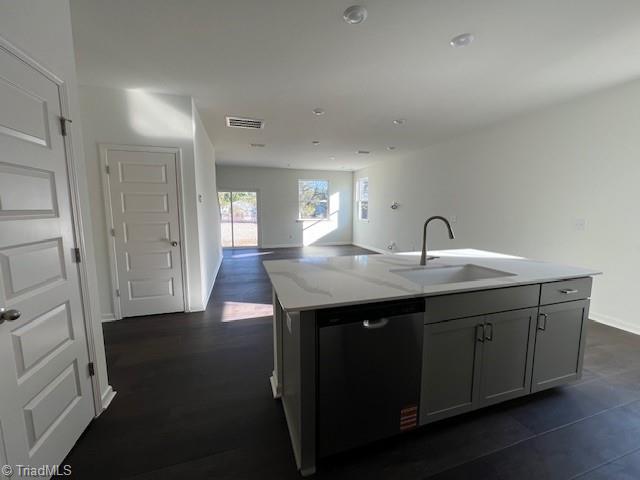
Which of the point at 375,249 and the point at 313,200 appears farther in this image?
the point at 313,200

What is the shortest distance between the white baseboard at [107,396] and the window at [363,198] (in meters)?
7.43

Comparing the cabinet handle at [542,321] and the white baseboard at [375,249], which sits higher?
the cabinet handle at [542,321]

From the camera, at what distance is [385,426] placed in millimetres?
1462

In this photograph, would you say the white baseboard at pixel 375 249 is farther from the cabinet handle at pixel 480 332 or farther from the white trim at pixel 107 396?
the white trim at pixel 107 396

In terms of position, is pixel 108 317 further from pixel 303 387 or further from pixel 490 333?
pixel 490 333

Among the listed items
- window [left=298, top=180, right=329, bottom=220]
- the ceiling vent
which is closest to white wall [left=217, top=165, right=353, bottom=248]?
window [left=298, top=180, right=329, bottom=220]

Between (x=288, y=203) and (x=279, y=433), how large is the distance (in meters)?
7.49

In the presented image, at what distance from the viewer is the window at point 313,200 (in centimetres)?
890

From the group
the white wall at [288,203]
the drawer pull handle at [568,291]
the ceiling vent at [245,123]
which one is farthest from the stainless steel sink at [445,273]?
the white wall at [288,203]

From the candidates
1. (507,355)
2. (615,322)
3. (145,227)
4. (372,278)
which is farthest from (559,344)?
(145,227)

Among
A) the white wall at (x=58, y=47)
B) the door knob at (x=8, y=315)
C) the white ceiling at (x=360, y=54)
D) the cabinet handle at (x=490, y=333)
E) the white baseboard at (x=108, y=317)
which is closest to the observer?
the door knob at (x=8, y=315)

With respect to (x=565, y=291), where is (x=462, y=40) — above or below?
above

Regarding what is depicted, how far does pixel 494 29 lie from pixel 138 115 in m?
3.51

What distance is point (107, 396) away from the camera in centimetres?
189
